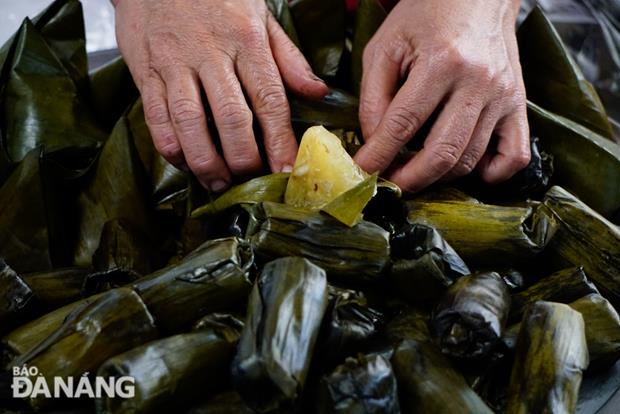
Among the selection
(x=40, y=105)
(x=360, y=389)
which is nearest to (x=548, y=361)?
(x=360, y=389)

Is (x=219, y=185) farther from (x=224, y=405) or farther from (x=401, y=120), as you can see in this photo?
(x=224, y=405)

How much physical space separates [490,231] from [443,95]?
27 centimetres

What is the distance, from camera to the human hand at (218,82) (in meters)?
1.15

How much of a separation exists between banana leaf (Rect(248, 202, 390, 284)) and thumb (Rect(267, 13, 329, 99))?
363 mm

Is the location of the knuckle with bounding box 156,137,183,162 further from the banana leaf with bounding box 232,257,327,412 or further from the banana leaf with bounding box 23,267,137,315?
the banana leaf with bounding box 232,257,327,412

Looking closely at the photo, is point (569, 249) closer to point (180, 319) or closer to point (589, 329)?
point (589, 329)

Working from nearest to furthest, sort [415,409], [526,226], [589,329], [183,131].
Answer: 1. [415,409]
2. [589,329]
3. [526,226]
4. [183,131]

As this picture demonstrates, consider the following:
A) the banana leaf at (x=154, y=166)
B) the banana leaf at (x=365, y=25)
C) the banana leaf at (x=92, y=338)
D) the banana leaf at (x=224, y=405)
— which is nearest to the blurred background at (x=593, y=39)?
the banana leaf at (x=154, y=166)

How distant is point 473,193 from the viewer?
48.7 inches

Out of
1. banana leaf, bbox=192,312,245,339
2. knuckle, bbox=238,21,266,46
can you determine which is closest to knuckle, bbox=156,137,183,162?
knuckle, bbox=238,21,266,46

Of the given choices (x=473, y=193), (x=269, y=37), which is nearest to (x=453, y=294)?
(x=473, y=193)

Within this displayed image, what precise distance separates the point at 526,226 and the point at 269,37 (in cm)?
57

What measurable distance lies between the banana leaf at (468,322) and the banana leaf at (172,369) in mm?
235

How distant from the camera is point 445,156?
3.70 ft
